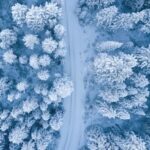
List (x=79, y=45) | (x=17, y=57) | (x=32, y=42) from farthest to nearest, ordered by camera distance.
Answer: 1. (x=79, y=45)
2. (x=17, y=57)
3. (x=32, y=42)

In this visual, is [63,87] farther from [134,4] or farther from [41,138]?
[134,4]

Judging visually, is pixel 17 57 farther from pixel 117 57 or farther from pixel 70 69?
pixel 117 57

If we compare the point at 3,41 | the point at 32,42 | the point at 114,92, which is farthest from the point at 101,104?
the point at 3,41

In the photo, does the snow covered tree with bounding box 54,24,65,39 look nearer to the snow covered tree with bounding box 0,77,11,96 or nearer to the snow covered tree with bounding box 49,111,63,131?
the snow covered tree with bounding box 0,77,11,96

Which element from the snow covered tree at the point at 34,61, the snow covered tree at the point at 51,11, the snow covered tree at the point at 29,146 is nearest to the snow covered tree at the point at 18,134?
the snow covered tree at the point at 29,146

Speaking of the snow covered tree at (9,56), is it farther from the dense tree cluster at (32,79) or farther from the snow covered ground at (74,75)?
the snow covered ground at (74,75)

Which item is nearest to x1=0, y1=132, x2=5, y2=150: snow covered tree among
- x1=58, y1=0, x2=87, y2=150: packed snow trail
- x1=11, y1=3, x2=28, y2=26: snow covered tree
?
x1=58, y1=0, x2=87, y2=150: packed snow trail

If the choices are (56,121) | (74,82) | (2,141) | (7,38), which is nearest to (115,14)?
(74,82)
